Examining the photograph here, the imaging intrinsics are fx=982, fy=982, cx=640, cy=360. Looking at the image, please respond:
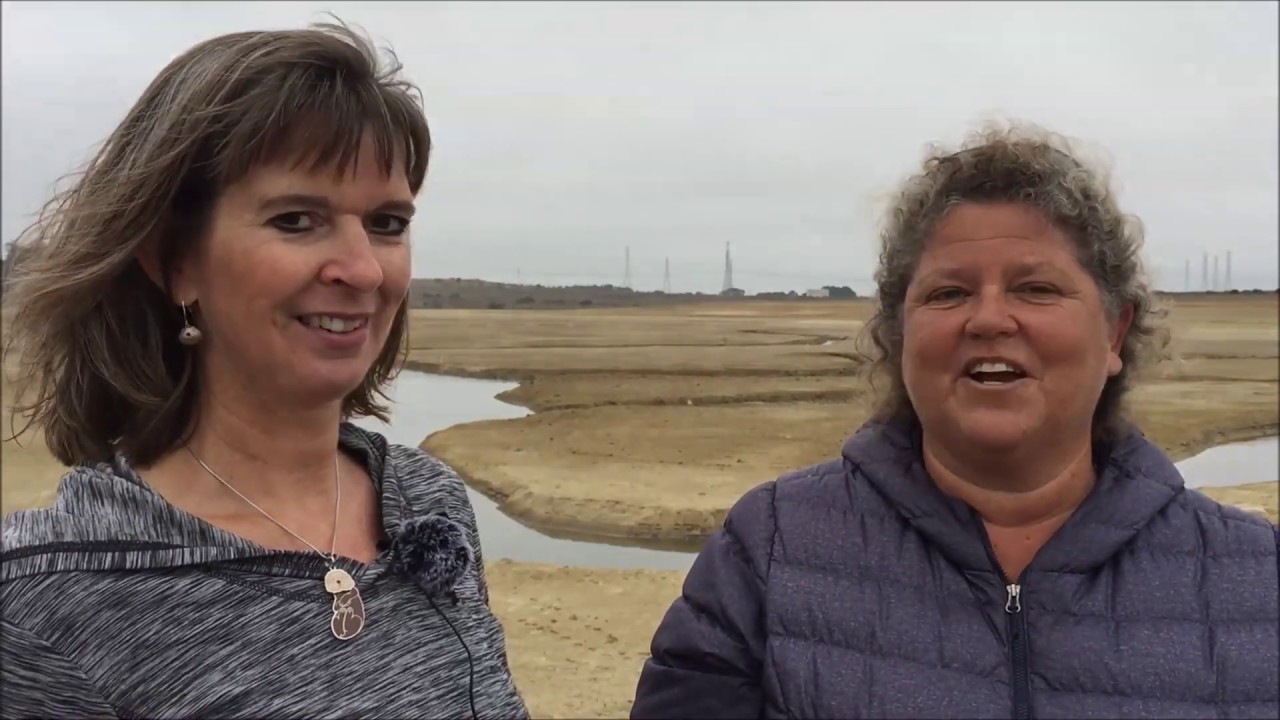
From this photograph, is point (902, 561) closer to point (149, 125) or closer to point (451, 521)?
point (451, 521)

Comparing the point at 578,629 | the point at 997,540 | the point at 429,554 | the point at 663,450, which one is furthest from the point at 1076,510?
the point at 663,450

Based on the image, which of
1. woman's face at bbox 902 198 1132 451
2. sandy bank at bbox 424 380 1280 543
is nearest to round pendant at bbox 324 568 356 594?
woman's face at bbox 902 198 1132 451

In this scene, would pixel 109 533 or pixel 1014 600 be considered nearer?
pixel 109 533

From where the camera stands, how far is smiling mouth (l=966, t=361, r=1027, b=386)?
234 cm

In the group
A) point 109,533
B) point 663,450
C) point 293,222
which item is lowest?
point 663,450

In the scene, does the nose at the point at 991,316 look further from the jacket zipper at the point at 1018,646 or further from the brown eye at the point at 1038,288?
the jacket zipper at the point at 1018,646

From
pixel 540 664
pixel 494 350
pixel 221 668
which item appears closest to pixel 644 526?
pixel 540 664

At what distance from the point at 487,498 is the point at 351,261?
14013 mm

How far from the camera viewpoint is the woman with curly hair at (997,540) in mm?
2199

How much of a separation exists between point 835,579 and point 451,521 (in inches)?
37.8

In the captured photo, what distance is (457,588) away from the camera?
92.0 inches

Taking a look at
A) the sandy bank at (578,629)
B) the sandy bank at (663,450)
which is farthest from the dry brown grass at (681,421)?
the sandy bank at (578,629)

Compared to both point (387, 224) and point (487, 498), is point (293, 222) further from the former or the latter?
point (487, 498)

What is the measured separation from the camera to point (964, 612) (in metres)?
2.27
